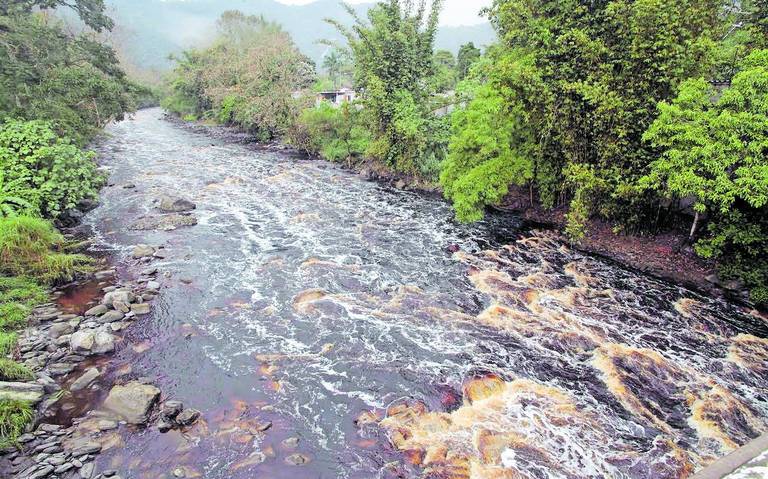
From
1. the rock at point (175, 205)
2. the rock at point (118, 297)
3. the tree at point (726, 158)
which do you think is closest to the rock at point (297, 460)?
the rock at point (118, 297)

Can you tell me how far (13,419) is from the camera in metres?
7.88

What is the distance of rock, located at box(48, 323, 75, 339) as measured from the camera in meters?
10.8

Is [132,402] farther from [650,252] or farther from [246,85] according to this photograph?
[246,85]

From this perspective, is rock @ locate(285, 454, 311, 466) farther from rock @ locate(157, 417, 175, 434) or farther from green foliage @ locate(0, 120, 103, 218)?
green foliage @ locate(0, 120, 103, 218)

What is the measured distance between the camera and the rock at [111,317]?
1156cm

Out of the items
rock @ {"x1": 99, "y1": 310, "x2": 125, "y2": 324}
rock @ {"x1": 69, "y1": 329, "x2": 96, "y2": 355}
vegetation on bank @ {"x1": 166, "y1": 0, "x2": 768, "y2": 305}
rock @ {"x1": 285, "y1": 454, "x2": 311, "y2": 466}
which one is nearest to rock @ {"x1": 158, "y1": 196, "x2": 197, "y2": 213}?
rock @ {"x1": 99, "y1": 310, "x2": 125, "y2": 324}

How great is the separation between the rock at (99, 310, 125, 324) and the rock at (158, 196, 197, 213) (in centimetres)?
981

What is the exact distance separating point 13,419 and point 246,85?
41739 mm

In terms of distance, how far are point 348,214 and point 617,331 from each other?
13235 mm

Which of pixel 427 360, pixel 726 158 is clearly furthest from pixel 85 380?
pixel 726 158

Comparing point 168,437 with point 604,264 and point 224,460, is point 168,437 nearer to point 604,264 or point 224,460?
point 224,460

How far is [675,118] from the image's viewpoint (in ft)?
45.5

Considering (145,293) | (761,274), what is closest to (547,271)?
(761,274)

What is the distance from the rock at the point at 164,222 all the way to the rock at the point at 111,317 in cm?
746
